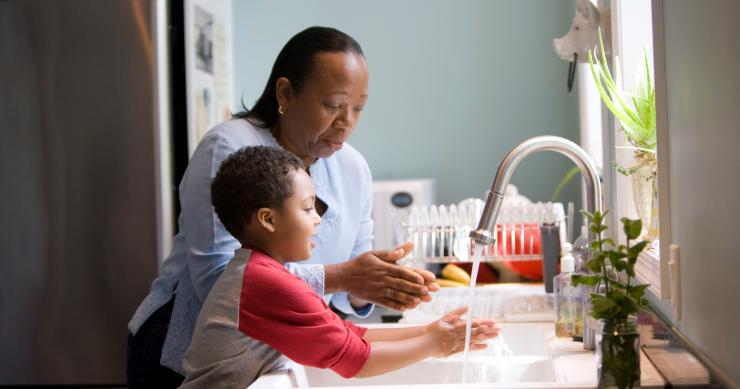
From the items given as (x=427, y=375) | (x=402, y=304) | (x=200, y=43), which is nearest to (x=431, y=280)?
(x=402, y=304)

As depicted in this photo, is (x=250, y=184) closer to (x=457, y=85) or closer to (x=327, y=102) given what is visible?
(x=327, y=102)

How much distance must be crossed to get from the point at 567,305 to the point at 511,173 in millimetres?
478

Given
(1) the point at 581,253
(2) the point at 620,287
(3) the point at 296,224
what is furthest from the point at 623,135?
(2) the point at 620,287

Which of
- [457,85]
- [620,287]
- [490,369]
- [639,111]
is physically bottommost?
[490,369]

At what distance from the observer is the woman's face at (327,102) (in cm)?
159

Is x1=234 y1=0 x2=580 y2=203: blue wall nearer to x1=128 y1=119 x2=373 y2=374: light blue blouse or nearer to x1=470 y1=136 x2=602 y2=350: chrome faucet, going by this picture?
x1=128 y1=119 x2=373 y2=374: light blue blouse

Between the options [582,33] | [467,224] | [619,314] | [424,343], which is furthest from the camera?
[467,224]

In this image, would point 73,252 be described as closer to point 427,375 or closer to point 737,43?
point 427,375

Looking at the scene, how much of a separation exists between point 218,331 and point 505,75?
3083mm

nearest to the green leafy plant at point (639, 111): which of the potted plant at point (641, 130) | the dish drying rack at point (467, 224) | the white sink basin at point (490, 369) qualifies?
the potted plant at point (641, 130)

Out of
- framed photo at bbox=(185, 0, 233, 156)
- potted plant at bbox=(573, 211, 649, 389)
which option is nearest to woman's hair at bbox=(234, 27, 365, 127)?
potted plant at bbox=(573, 211, 649, 389)

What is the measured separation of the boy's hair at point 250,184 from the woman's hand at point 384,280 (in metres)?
0.22

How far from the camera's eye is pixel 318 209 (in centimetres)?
171

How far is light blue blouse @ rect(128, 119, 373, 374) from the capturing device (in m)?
1.49
